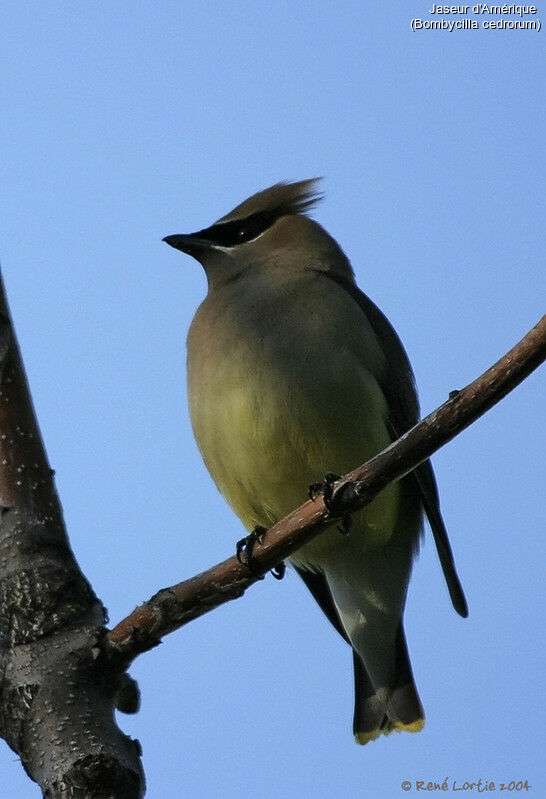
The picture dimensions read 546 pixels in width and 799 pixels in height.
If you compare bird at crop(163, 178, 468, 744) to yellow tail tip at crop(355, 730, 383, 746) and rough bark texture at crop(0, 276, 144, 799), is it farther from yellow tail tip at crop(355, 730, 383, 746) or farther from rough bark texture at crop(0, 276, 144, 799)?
rough bark texture at crop(0, 276, 144, 799)

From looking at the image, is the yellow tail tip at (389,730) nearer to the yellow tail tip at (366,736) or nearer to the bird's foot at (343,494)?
the yellow tail tip at (366,736)

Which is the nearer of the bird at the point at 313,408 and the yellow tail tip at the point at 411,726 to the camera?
the bird at the point at 313,408

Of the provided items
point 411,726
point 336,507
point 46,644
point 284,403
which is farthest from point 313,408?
point 411,726

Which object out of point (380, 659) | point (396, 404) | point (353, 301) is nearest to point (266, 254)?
point (353, 301)

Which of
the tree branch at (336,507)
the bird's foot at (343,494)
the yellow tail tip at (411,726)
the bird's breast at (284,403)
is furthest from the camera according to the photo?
the yellow tail tip at (411,726)

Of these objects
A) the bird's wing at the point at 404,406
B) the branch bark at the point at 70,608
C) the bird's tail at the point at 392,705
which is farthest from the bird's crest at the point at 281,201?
the branch bark at the point at 70,608

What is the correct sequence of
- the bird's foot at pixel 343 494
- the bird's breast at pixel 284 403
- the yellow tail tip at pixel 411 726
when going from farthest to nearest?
the yellow tail tip at pixel 411 726 → the bird's breast at pixel 284 403 → the bird's foot at pixel 343 494

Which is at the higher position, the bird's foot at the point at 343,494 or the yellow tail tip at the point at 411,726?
the bird's foot at the point at 343,494

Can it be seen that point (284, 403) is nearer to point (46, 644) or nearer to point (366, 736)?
point (46, 644)
